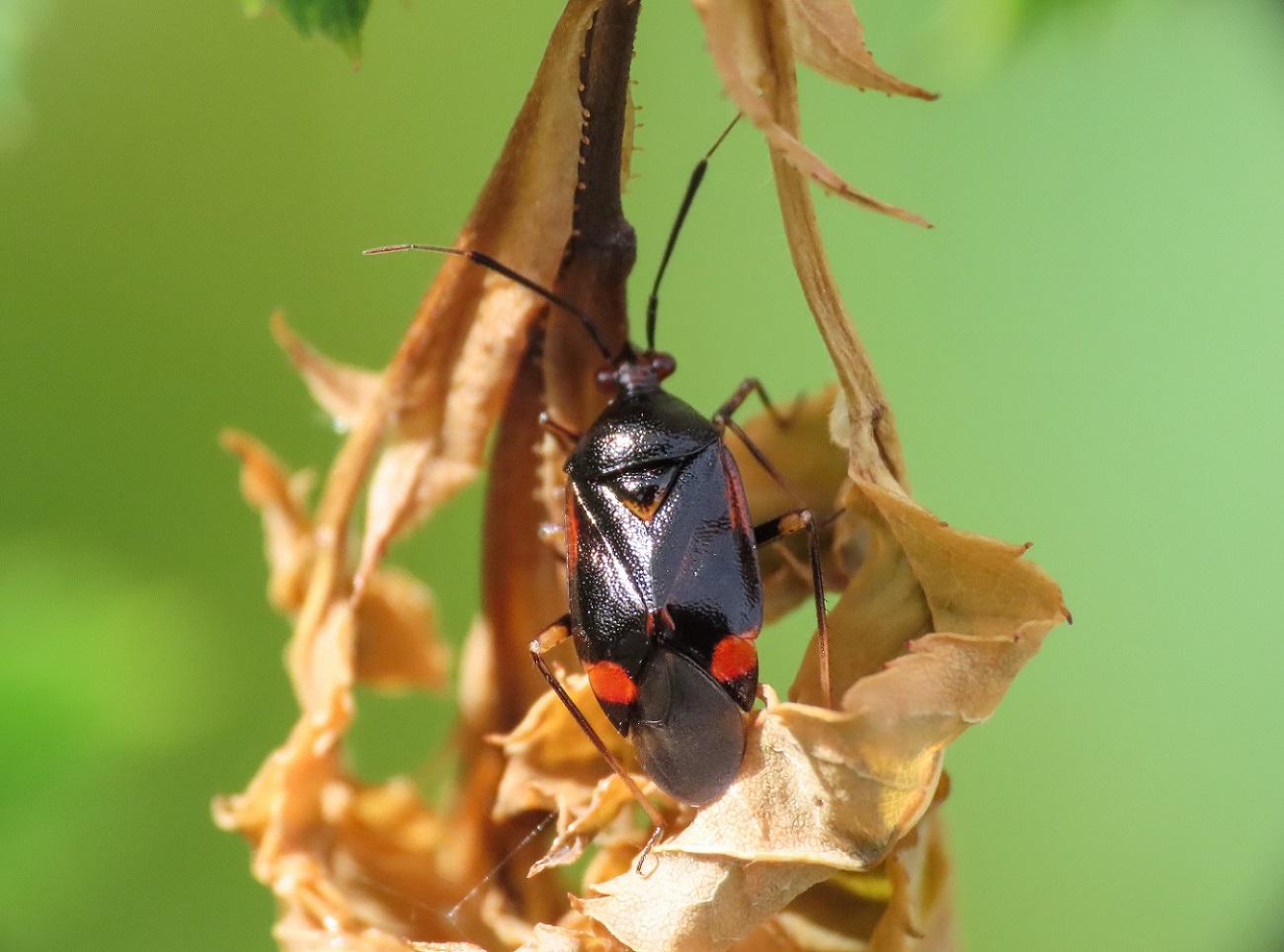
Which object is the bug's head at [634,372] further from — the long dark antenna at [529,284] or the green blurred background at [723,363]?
the green blurred background at [723,363]

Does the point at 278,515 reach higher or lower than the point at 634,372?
lower

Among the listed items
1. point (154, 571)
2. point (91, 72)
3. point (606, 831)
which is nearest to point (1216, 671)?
point (606, 831)

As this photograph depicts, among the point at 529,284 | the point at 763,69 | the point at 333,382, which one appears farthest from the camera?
the point at 333,382

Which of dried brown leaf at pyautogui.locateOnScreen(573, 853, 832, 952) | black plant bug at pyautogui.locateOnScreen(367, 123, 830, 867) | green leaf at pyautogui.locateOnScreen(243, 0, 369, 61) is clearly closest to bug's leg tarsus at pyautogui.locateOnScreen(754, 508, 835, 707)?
black plant bug at pyautogui.locateOnScreen(367, 123, 830, 867)

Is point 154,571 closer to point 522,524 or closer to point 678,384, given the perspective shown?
point 522,524

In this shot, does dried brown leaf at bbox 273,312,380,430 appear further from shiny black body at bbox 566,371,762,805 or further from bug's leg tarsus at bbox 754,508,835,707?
bug's leg tarsus at bbox 754,508,835,707

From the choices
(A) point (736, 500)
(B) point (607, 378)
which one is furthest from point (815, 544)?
(B) point (607, 378)

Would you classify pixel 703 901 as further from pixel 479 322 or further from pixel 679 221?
pixel 679 221
